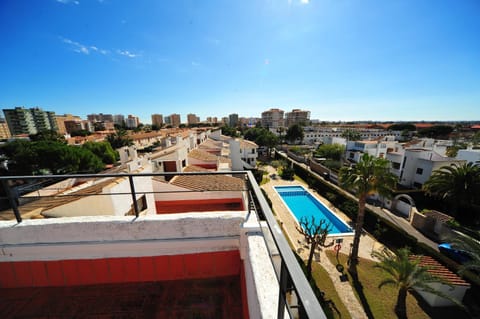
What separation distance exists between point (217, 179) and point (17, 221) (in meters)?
7.54

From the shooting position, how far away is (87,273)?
2137 millimetres

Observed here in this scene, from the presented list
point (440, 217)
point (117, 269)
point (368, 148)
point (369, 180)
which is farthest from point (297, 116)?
point (117, 269)

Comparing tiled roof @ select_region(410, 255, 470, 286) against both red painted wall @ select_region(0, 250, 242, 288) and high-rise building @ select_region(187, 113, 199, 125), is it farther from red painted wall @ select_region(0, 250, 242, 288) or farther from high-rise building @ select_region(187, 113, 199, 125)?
high-rise building @ select_region(187, 113, 199, 125)

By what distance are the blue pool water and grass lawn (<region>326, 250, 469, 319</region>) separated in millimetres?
4396

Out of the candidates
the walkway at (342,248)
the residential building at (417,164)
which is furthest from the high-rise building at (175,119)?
the residential building at (417,164)

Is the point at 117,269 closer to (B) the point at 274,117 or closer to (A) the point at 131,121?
(B) the point at 274,117

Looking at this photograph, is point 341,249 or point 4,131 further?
point 4,131

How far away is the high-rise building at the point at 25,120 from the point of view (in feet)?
224

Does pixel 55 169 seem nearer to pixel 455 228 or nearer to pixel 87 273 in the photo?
pixel 87 273

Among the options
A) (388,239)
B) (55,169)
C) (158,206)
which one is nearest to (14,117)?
(55,169)

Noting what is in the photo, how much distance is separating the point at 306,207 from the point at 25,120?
347ft

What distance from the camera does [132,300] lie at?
6.40 ft

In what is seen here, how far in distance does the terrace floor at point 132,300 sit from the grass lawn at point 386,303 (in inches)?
351

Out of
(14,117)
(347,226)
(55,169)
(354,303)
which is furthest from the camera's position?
(14,117)
